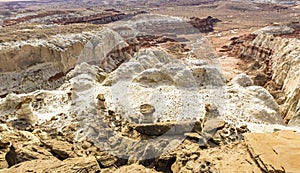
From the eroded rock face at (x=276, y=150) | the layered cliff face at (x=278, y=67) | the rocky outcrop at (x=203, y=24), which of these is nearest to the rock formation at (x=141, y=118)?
the eroded rock face at (x=276, y=150)

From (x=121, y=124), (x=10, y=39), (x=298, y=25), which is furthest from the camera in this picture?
(x=298, y=25)

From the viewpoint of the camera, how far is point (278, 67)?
72.4ft

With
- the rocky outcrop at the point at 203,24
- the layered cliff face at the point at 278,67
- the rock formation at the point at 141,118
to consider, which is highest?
the rock formation at the point at 141,118

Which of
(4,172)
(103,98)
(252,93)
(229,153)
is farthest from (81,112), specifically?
(252,93)

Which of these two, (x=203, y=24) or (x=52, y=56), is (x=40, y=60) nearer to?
(x=52, y=56)

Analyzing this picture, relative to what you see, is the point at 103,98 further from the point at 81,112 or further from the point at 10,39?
the point at 10,39

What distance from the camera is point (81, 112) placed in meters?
10.7

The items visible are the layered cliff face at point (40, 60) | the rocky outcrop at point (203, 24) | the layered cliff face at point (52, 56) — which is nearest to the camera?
the layered cliff face at point (40, 60)

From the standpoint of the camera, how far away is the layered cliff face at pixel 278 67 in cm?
1534

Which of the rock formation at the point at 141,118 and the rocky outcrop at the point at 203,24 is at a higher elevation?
the rock formation at the point at 141,118

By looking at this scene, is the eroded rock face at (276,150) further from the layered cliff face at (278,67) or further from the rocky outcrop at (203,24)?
the rocky outcrop at (203,24)

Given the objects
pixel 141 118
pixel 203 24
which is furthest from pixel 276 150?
pixel 203 24

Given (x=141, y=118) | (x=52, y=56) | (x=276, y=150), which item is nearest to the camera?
(x=276, y=150)

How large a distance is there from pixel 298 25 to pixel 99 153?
40490mm
